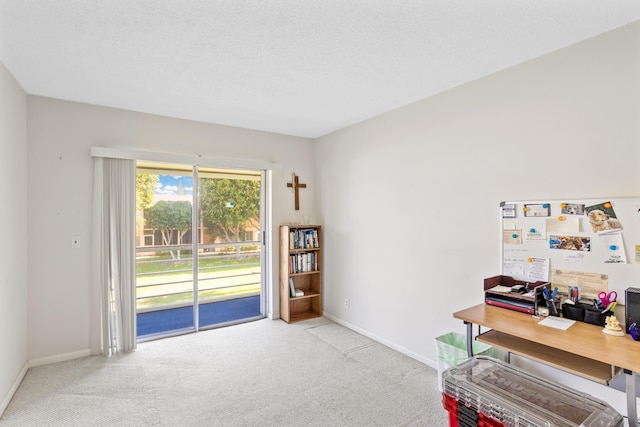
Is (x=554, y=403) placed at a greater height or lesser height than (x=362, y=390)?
greater

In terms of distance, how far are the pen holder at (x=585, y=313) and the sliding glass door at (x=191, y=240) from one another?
10.8 ft

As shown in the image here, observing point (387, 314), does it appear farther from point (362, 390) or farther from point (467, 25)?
point (467, 25)

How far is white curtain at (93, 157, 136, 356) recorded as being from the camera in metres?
3.17

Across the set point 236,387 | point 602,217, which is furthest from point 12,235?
point 602,217

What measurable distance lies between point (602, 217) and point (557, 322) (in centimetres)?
68

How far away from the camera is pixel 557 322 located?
1924mm

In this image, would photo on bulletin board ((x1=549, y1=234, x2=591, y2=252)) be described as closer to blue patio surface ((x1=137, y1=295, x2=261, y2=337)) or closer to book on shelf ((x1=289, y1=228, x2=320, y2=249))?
book on shelf ((x1=289, y1=228, x2=320, y2=249))

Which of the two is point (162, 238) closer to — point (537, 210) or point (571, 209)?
point (537, 210)

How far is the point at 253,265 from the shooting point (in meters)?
4.76

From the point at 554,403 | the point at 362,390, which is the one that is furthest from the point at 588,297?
the point at 362,390

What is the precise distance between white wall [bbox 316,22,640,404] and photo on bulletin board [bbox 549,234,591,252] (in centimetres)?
Answer: 27

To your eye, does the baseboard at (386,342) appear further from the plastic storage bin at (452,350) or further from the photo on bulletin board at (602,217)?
the photo on bulletin board at (602,217)

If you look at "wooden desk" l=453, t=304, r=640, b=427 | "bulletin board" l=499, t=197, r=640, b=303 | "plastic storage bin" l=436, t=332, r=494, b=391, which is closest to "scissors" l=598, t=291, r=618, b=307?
"bulletin board" l=499, t=197, r=640, b=303

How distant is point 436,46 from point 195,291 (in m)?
3.47
